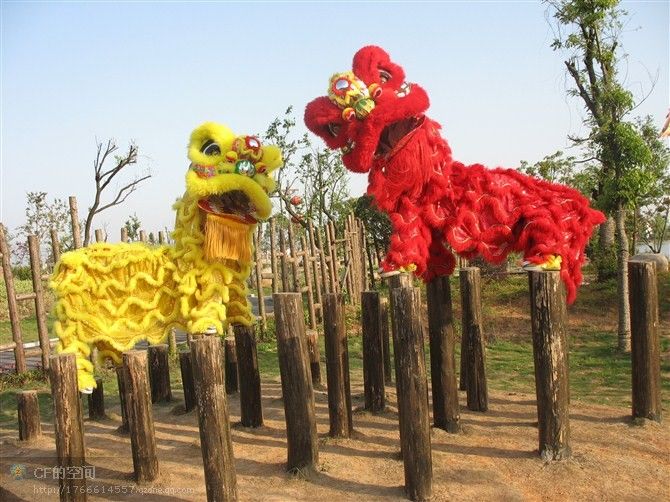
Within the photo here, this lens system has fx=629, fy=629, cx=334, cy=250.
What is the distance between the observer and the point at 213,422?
354 centimetres

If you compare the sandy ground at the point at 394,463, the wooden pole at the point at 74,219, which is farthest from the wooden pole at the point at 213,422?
the wooden pole at the point at 74,219

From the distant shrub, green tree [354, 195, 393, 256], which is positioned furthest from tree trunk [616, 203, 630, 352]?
the distant shrub

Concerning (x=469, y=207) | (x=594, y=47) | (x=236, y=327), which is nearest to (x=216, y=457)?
(x=236, y=327)

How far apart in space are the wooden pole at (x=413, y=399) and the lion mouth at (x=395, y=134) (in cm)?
116

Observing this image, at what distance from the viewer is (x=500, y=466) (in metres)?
4.05

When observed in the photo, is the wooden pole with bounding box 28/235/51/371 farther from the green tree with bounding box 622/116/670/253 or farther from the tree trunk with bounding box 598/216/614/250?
the tree trunk with bounding box 598/216/614/250

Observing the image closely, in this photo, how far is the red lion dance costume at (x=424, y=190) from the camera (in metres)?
4.28

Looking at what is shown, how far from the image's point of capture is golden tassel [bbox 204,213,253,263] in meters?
4.81

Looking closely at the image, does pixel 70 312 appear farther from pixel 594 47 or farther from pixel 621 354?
pixel 594 47

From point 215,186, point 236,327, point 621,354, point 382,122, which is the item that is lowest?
point 621,354

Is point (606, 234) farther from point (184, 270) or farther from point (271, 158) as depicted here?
point (184, 270)

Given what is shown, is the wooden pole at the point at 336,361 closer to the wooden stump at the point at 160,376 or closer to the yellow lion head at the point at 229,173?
the yellow lion head at the point at 229,173

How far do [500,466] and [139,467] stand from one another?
235 cm

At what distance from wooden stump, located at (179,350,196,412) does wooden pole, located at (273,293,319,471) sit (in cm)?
205
